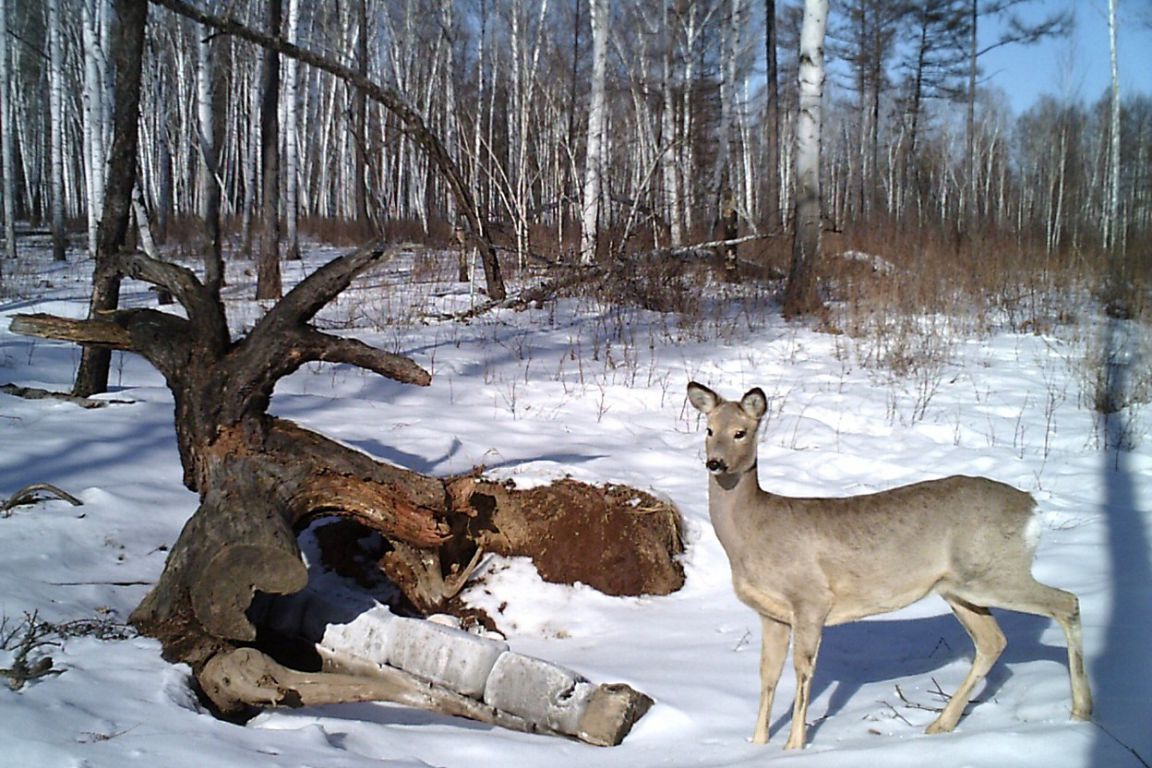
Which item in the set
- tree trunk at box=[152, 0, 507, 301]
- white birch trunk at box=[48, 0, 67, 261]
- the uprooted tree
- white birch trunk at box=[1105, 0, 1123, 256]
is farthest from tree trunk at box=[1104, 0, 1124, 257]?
white birch trunk at box=[48, 0, 67, 261]

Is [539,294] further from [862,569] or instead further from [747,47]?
[747,47]

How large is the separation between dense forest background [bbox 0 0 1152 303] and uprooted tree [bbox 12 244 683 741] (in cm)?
323

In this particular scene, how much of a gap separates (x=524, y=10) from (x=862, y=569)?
2545cm

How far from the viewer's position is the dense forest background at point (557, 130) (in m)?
14.5

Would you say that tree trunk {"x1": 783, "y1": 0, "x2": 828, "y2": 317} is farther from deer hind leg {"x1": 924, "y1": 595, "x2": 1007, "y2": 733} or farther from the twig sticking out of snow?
the twig sticking out of snow

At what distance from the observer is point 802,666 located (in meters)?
3.20

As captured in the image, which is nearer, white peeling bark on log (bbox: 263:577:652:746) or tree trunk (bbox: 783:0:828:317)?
white peeling bark on log (bbox: 263:577:652:746)

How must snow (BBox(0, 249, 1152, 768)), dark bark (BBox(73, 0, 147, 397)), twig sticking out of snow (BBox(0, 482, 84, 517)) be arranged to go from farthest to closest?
dark bark (BBox(73, 0, 147, 397)) → twig sticking out of snow (BBox(0, 482, 84, 517)) → snow (BBox(0, 249, 1152, 768))

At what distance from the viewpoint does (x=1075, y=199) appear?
36.0m

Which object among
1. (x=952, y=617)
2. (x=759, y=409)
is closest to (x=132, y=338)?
(x=759, y=409)

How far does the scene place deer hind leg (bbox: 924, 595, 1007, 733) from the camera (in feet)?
10.4

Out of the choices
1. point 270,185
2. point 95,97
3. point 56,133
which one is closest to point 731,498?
point 270,185

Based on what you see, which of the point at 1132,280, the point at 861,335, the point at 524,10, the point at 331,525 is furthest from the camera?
the point at 524,10

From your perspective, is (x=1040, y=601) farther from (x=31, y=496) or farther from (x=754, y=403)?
(x=31, y=496)
